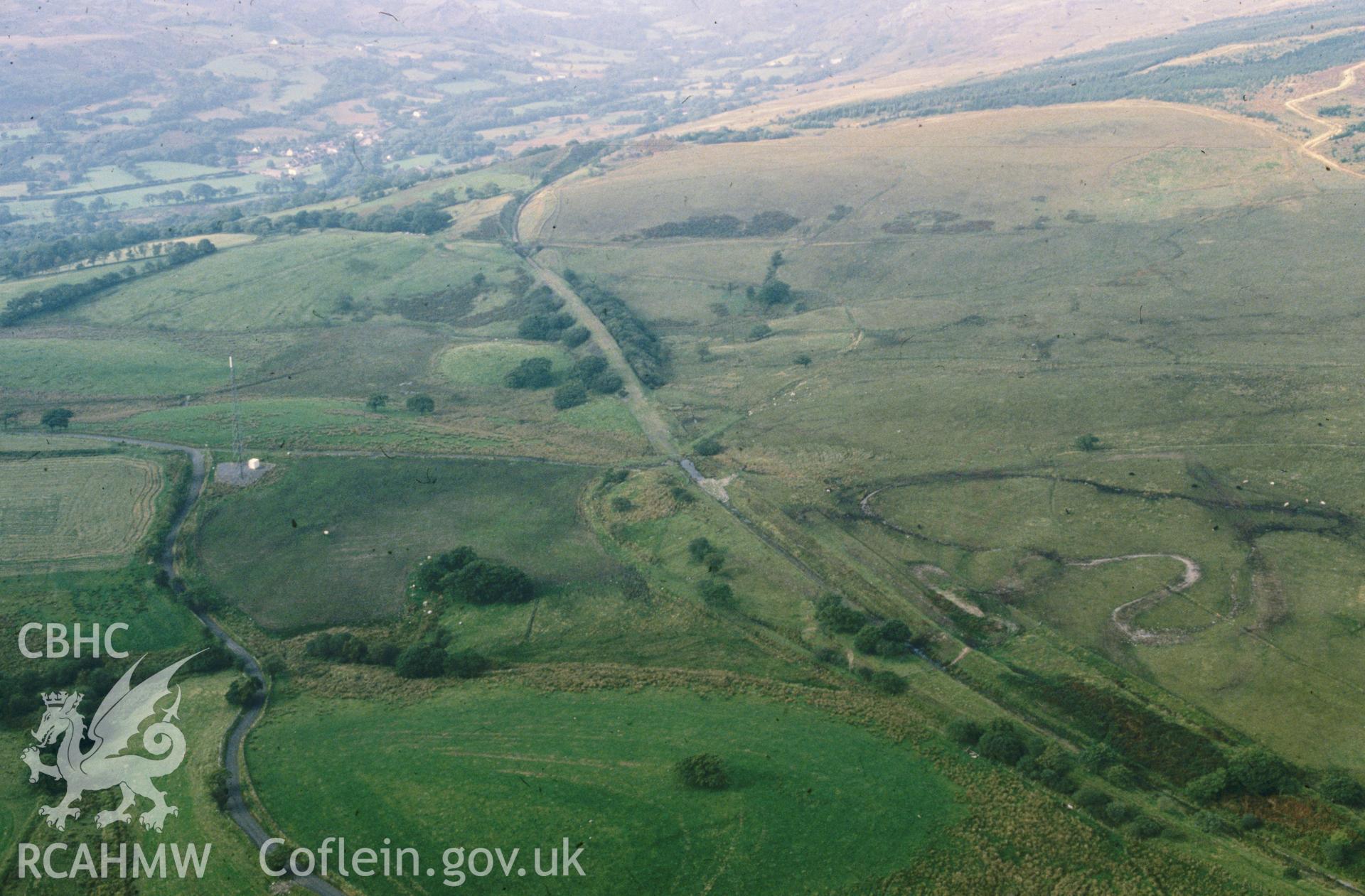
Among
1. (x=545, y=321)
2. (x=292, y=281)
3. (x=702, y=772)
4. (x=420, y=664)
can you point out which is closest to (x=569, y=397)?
(x=545, y=321)

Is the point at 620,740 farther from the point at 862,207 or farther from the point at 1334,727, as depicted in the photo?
the point at 862,207

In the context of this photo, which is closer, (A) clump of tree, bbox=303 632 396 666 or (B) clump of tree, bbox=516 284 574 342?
(A) clump of tree, bbox=303 632 396 666

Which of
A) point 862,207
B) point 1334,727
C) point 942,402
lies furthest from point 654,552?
point 862,207

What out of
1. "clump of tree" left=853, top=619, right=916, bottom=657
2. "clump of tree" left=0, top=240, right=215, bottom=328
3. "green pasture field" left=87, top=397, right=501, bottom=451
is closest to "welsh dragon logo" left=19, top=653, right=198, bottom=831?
"green pasture field" left=87, top=397, right=501, bottom=451

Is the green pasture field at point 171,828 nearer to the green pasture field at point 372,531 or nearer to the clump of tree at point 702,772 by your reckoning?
the green pasture field at point 372,531

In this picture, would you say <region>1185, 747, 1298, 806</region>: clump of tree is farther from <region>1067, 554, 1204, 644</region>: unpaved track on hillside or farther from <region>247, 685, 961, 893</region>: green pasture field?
<region>247, 685, 961, 893</region>: green pasture field

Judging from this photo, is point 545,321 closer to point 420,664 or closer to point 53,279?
point 420,664
